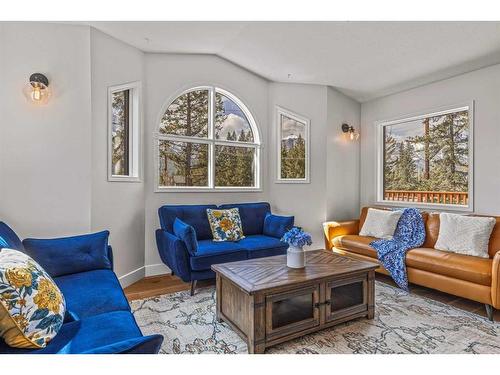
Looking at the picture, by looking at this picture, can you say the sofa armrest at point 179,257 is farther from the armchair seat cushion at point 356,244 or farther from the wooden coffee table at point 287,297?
the armchair seat cushion at point 356,244

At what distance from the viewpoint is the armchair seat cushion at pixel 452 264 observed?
2.49m

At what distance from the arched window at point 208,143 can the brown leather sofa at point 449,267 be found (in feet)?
5.70

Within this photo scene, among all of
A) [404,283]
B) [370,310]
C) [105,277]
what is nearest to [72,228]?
[105,277]

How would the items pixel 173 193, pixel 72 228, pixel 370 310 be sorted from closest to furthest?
pixel 370 310
pixel 72 228
pixel 173 193

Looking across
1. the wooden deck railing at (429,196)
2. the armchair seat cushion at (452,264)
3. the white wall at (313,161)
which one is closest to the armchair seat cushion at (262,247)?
the white wall at (313,161)

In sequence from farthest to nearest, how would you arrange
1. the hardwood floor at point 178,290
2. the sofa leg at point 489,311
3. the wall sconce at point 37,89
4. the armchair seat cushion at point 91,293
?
1. the hardwood floor at point 178,290
2. the wall sconce at point 37,89
3. the sofa leg at point 489,311
4. the armchair seat cushion at point 91,293

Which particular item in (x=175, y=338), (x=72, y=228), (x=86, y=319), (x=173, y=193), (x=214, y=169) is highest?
→ (x=214, y=169)

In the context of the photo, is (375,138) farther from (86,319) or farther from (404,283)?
(86,319)

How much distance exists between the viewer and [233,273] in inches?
86.6

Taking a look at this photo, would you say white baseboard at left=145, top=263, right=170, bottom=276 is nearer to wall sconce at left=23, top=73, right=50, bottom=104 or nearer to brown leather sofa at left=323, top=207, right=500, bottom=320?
wall sconce at left=23, top=73, right=50, bottom=104

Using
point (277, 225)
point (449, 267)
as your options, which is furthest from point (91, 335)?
point (449, 267)

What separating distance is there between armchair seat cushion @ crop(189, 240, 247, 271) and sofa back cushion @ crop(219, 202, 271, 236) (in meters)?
0.52
